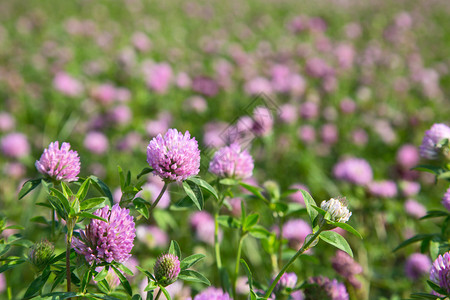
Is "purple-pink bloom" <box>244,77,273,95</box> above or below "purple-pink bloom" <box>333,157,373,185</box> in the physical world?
below

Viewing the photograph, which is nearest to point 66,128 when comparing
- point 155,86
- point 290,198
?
point 155,86

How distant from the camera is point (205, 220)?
1.93 metres

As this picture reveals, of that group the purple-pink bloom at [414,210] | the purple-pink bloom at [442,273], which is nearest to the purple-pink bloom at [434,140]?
the purple-pink bloom at [442,273]

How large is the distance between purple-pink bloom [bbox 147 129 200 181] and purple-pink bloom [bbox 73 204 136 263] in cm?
11

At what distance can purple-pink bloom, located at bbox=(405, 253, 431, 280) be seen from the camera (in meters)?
1.58

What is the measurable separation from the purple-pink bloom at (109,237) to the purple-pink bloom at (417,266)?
1.25 m

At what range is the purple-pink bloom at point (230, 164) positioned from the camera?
108 centimetres

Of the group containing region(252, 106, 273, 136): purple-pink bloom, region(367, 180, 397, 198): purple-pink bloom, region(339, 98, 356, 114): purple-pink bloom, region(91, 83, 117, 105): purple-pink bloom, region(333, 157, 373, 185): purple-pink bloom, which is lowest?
region(339, 98, 356, 114): purple-pink bloom

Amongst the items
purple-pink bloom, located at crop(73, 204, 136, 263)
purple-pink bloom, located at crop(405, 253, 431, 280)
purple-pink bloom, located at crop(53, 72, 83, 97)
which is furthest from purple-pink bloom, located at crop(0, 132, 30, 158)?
purple-pink bloom, located at crop(405, 253, 431, 280)

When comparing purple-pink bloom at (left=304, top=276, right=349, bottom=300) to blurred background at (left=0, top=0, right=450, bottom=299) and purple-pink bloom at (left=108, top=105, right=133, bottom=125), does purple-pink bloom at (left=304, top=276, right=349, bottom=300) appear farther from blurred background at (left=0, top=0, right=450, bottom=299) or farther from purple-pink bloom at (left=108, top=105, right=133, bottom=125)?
purple-pink bloom at (left=108, top=105, right=133, bottom=125)

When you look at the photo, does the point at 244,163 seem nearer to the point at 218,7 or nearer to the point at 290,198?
the point at 290,198

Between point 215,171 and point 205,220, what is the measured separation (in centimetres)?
89

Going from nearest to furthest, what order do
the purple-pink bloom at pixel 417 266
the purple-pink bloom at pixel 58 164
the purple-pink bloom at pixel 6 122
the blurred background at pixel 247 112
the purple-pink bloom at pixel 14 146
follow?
the purple-pink bloom at pixel 58 164 → the purple-pink bloom at pixel 417 266 → the blurred background at pixel 247 112 → the purple-pink bloom at pixel 14 146 → the purple-pink bloom at pixel 6 122

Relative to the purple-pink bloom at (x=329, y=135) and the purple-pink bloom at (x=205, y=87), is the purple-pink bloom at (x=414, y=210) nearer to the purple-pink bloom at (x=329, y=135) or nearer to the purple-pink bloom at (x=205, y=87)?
the purple-pink bloom at (x=329, y=135)
